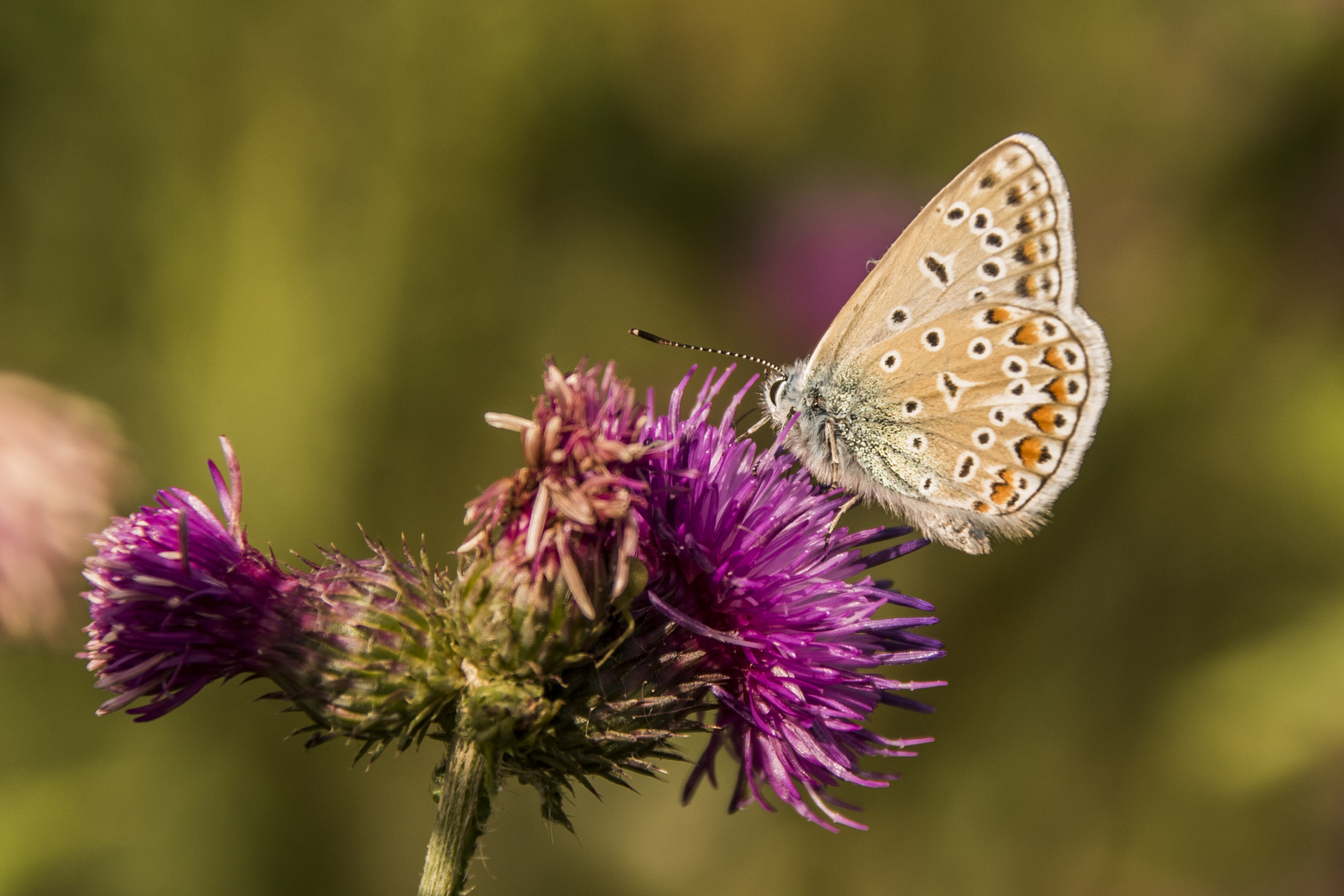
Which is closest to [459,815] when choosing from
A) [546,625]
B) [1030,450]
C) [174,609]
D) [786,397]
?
[546,625]

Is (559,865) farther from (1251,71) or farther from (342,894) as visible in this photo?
(1251,71)

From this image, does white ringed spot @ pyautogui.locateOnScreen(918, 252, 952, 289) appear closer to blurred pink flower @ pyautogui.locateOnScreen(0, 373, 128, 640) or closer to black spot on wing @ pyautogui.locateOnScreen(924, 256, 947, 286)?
black spot on wing @ pyautogui.locateOnScreen(924, 256, 947, 286)

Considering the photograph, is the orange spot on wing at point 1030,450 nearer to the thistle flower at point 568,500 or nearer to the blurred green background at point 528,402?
the thistle flower at point 568,500

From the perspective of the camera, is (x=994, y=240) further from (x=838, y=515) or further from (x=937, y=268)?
(x=838, y=515)

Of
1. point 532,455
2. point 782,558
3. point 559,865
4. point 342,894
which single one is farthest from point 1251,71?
point 342,894

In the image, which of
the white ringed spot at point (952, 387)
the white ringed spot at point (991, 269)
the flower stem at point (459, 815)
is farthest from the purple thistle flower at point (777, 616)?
the white ringed spot at point (991, 269)

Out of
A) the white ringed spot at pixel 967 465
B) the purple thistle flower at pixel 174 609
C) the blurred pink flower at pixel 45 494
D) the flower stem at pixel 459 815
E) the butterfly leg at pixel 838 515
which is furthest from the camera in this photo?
the white ringed spot at pixel 967 465
